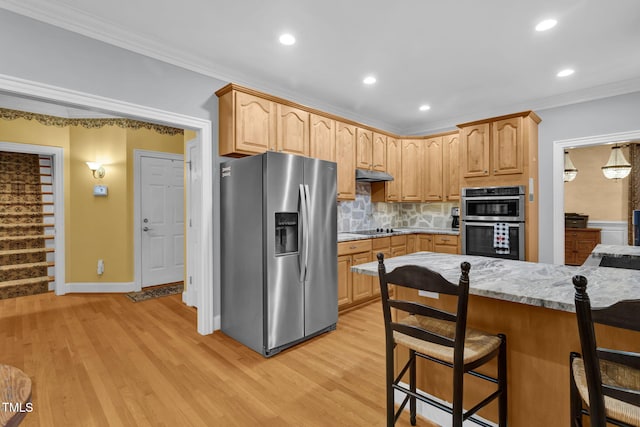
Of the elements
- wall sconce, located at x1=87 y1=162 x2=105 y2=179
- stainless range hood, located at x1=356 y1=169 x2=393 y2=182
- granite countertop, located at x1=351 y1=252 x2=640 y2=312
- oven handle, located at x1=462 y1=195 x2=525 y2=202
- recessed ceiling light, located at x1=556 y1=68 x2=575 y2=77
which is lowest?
granite countertop, located at x1=351 y1=252 x2=640 y2=312

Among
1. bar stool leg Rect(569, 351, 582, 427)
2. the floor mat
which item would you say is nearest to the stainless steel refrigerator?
the floor mat

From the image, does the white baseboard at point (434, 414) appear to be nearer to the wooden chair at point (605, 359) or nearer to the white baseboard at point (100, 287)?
the wooden chair at point (605, 359)

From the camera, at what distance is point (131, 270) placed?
482 cm

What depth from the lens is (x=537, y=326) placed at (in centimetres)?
150

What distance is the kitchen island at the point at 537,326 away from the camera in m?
1.32

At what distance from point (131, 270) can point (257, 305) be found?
3105 mm

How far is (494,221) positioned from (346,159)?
2.09m

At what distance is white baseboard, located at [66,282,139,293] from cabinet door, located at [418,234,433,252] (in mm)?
4487

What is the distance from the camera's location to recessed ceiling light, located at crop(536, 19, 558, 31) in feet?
8.13

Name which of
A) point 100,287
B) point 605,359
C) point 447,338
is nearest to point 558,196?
point 447,338

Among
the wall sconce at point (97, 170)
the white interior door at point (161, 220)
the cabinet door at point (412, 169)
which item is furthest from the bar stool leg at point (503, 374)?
the wall sconce at point (97, 170)

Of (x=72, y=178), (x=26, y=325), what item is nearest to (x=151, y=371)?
(x=26, y=325)

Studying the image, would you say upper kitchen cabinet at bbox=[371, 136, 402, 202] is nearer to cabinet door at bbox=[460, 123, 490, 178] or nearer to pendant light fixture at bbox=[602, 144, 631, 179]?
cabinet door at bbox=[460, 123, 490, 178]

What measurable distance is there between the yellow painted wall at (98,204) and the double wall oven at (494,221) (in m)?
4.99
